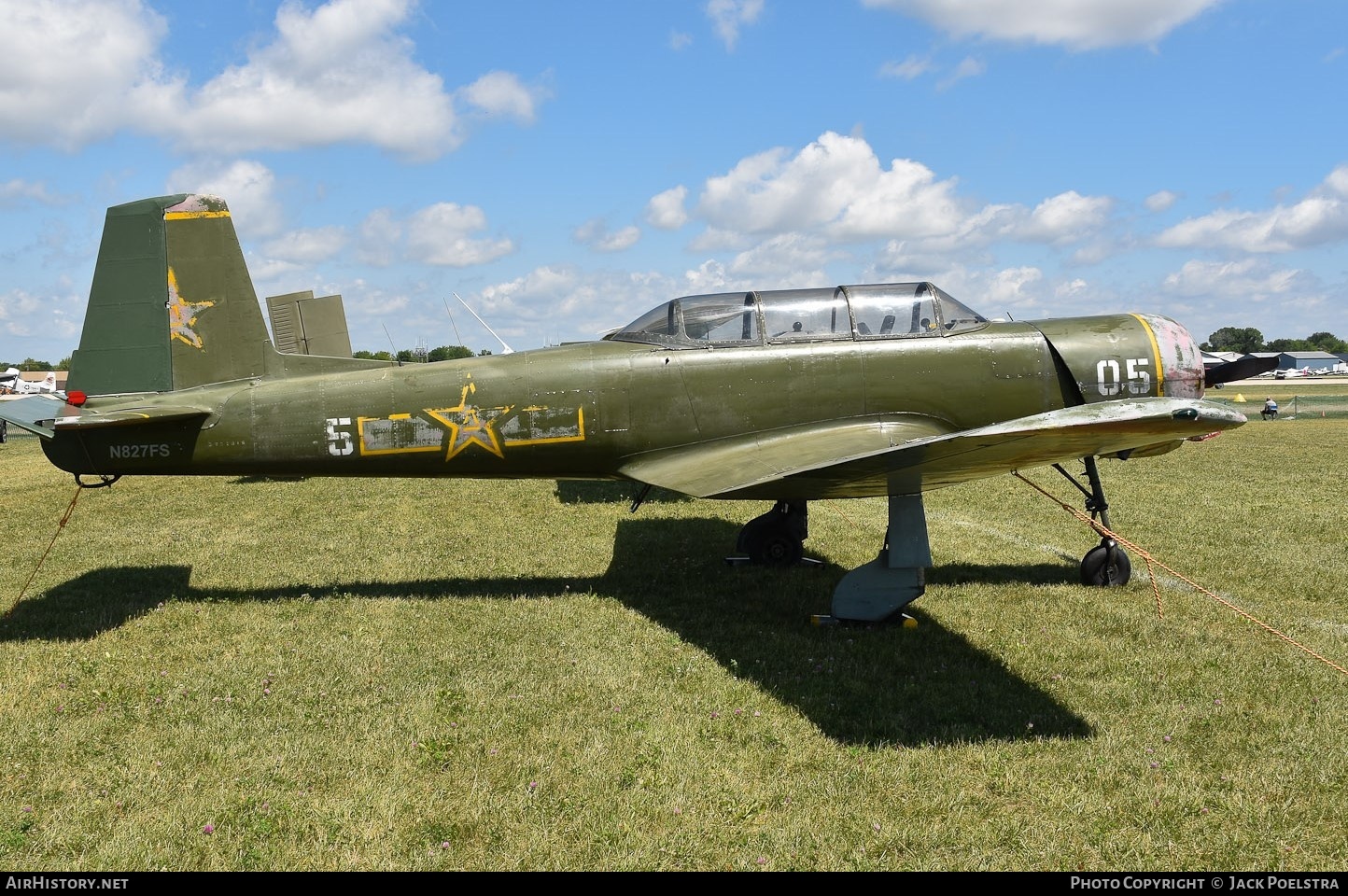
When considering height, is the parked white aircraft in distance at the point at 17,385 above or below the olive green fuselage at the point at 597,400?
above

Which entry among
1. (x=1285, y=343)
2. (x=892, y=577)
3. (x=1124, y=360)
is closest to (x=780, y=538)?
(x=892, y=577)

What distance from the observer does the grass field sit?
150 inches

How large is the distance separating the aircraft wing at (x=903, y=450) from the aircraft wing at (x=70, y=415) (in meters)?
3.67

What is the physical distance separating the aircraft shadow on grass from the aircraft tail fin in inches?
78.7

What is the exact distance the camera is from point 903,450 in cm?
528

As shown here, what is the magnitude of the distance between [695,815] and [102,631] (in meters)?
5.35

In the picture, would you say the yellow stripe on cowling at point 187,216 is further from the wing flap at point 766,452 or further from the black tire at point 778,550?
the black tire at point 778,550

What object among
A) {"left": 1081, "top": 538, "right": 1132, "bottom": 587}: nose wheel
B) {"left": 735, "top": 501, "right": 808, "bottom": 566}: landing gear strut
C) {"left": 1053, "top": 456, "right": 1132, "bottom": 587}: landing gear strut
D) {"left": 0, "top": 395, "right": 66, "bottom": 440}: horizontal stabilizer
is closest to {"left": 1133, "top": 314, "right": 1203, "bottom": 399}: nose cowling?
{"left": 1053, "top": 456, "right": 1132, "bottom": 587}: landing gear strut

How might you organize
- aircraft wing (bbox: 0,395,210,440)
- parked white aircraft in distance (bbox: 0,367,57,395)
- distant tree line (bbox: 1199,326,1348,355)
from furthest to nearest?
distant tree line (bbox: 1199,326,1348,355), parked white aircraft in distance (bbox: 0,367,57,395), aircraft wing (bbox: 0,395,210,440)

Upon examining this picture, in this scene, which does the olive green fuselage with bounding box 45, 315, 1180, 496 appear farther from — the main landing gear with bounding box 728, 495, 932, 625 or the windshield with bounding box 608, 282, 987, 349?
the main landing gear with bounding box 728, 495, 932, 625

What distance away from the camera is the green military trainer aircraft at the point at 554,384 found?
7.14m

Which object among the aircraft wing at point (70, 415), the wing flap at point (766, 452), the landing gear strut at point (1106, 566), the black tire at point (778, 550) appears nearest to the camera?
the wing flap at point (766, 452)

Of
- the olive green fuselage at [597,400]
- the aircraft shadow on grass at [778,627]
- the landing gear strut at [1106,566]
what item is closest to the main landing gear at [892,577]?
the aircraft shadow on grass at [778,627]

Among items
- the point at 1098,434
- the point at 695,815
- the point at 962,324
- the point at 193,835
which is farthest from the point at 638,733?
the point at 962,324
